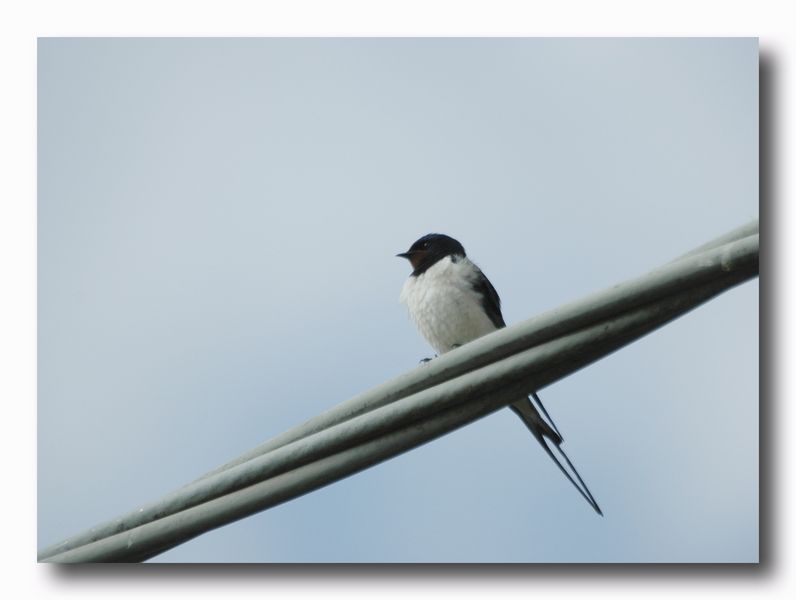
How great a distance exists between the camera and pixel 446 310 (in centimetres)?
330

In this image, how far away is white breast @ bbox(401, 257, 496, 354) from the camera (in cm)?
331

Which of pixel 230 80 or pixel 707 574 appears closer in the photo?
pixel 707 574

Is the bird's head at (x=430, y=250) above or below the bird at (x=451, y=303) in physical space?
above

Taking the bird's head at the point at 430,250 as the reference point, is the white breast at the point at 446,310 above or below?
below

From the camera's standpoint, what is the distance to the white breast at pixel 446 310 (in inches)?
130

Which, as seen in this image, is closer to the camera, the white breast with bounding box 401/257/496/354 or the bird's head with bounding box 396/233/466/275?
the white breast with bounding box 401/257/496/354

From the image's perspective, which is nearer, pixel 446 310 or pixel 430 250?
pixel 446 310

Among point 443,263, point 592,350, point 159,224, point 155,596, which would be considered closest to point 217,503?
point 592,350

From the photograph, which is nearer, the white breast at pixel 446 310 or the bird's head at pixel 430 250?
the white breast at pixel 446 310

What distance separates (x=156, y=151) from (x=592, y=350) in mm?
1794

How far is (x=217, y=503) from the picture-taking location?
1.58 m

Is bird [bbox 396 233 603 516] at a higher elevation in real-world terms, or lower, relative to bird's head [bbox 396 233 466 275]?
lower

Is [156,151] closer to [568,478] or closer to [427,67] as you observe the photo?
[427,67]

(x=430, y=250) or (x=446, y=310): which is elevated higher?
(x=430, y=250)
